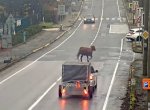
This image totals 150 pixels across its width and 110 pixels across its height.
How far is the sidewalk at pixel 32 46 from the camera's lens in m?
46.0

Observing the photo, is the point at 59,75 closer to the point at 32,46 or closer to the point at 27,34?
the point at 32,46

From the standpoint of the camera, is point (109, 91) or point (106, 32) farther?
point (106, 32)

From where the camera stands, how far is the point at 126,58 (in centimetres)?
4566

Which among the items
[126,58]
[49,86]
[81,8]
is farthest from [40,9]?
[49,86]

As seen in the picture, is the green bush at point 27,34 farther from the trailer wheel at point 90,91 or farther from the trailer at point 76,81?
the trailer wheel at point 90,91

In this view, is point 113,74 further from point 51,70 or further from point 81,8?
point 81,8

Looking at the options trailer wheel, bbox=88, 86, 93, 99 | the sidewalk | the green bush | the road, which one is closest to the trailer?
trailer wheel, bbox=88, 86, 93, 99

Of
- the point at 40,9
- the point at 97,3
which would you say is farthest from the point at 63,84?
the point at 97,3

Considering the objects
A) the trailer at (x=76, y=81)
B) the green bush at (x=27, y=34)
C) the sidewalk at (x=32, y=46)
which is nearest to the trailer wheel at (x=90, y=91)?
the trailer at (x=76, y=81)

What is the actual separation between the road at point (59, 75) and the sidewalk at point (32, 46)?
31.4 inches

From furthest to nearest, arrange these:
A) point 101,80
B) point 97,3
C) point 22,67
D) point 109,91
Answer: point 97,3
point 22,67
point 101,80
point 109,91

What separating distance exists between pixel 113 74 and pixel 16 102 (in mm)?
11421

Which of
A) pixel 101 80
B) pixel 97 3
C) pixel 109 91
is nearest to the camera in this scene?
pixel 109 91

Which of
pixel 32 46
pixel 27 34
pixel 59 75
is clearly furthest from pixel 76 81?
pixel 27 34
